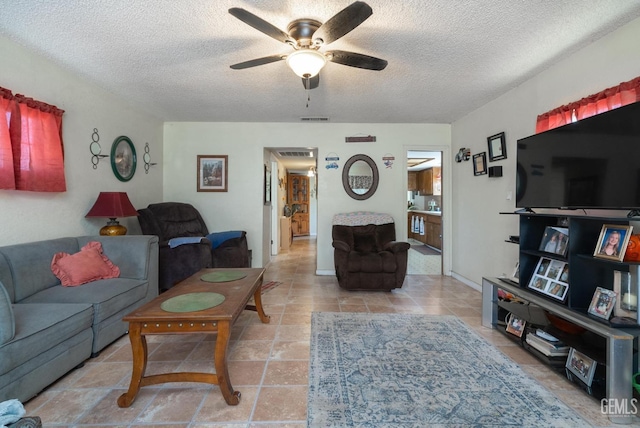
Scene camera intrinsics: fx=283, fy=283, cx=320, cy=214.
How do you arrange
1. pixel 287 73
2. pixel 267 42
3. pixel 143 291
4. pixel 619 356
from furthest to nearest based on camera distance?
1. pixel 287 73
2. pixel 143 291
3. pixel 267 42
4. pixel 619 356

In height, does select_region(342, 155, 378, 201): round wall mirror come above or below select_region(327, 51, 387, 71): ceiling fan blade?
below

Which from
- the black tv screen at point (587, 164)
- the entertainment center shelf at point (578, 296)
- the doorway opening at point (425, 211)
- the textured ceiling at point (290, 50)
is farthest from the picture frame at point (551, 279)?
the doorway opening at point (425, 211)

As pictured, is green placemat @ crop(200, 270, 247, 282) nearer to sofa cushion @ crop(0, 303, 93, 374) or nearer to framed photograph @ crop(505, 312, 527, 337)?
sofa cushion @ crop(0, 303, 93, 374)

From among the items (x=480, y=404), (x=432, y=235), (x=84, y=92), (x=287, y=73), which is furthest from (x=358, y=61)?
(x=432, y=235)

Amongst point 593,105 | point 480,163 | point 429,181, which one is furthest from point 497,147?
point 429,181

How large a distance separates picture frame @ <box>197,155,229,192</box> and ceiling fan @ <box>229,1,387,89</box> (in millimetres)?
2507

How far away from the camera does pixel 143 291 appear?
8.20ft

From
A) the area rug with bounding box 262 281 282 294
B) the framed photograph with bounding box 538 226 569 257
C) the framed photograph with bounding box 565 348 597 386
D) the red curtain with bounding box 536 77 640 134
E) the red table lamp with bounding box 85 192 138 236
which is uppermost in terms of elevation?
the red curtain with bounding box 536 77 640 134

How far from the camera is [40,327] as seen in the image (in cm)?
156

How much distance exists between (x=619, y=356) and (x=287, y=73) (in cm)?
310

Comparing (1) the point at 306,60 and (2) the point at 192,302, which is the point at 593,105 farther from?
(2) the point at 192,302

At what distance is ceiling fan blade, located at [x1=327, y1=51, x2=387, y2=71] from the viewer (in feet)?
6.50

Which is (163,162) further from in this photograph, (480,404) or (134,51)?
(480,404)

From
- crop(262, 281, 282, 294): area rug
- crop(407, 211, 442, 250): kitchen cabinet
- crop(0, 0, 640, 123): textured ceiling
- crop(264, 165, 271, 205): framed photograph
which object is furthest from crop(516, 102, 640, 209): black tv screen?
crop(407, 211, 442, 250): kitchen cabinet
